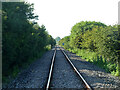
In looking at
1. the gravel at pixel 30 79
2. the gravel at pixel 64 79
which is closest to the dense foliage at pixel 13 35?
the gravel at pixel 30 79

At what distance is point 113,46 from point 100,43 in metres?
1.54

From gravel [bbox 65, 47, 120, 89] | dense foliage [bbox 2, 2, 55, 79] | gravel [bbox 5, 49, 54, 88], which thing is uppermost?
dense foliage [bbox 2, 2, 55, 79]

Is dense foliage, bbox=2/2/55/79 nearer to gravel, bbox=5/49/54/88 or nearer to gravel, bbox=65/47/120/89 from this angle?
gravel, bbox=5/49/54/88

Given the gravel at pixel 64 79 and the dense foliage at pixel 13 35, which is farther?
the dense foliage at pixel 13 35

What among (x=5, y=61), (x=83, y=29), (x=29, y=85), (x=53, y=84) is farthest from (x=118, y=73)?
(x=83, y=29)

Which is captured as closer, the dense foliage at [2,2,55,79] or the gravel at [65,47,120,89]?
the gravel at [65,47,120,89]

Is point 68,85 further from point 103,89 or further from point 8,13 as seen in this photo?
point 8,13

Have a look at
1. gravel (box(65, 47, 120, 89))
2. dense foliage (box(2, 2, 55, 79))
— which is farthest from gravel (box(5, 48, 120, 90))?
dense foliage (box(2, 2, 55, 79))

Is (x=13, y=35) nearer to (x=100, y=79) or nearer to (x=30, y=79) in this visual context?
(x=30, y=79)

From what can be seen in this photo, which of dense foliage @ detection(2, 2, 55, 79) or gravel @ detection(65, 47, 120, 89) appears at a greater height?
dense foliage @ detection(2, 2, 55, 79)

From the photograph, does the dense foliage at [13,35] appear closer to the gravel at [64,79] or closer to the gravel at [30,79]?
the gravel at [30,79]

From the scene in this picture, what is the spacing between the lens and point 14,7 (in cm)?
1097

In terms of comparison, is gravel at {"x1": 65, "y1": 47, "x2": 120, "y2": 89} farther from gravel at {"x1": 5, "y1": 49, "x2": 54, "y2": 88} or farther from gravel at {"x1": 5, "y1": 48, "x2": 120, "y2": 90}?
gravel at {"x1": 5, "y1": 49, "x2": 54, "y2": 88}

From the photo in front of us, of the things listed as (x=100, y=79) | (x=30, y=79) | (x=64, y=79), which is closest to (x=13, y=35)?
(x=30, y=79)
